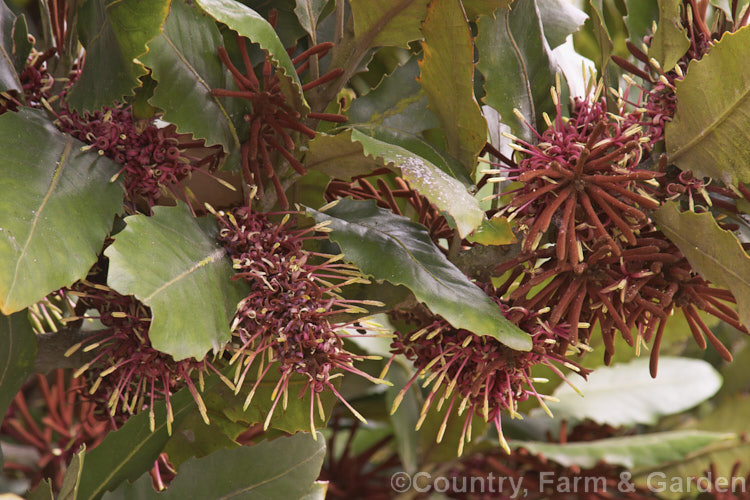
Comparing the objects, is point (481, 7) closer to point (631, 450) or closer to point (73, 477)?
point (73, 477)

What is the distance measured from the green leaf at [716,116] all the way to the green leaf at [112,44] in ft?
1.15

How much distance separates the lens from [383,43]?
512mm

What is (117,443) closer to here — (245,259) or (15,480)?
(245,259)

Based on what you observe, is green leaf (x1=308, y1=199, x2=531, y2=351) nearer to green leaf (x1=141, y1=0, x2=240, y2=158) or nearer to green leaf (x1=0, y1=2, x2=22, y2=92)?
green leaf (x1=141, y1=0, x2=240, y2=158)

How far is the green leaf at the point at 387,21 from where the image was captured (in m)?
0.49

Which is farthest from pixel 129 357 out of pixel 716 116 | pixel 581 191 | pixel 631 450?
pixel 631 450

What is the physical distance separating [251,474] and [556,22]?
445 mm

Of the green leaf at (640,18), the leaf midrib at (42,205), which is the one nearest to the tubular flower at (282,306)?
the leaf midrib at (42,205)

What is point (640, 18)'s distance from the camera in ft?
2.00

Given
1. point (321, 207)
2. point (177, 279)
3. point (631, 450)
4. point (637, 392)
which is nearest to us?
point (177, 279)

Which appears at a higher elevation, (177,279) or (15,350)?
(177,279)

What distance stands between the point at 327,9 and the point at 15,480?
0.90 m

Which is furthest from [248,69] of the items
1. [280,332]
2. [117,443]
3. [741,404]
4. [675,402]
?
[741,404]

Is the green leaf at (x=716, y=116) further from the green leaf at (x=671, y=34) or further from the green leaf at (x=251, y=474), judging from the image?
the green leaf at (x=251, y=474)
